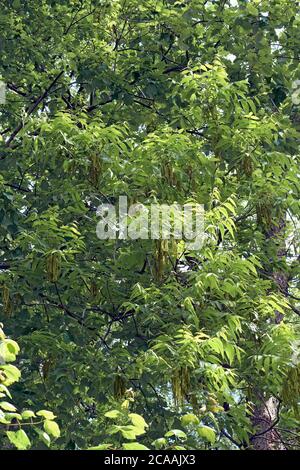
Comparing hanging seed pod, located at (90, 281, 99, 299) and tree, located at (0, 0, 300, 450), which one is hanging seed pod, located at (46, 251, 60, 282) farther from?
hanging seed pod, located at (90, 281, 99, 299)

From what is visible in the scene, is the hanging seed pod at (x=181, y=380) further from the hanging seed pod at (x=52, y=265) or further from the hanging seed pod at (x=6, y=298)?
the hanging seed pod at (x=6, y=298)

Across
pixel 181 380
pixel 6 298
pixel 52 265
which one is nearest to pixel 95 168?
pixel 52 265

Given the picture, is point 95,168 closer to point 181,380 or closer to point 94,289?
point 94,289

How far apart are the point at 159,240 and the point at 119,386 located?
5.56ft

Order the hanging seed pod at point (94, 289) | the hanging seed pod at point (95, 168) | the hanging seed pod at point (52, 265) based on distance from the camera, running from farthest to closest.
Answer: the hanging seed pod at point (94, 289)
the hanging seed pod at point (95, 168)
the hanging seed pod at point (52, 265)

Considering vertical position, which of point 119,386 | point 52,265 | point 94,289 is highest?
point 52,265

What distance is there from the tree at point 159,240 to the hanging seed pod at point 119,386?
0.07 feet

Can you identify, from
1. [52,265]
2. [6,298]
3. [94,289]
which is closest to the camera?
[52,265]

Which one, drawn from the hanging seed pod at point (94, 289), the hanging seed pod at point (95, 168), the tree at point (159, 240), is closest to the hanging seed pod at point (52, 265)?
the tree at point (159, 240)

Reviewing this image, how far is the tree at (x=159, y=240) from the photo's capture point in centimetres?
886

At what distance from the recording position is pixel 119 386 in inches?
353

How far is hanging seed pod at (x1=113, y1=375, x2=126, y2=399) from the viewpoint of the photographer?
8.92 m

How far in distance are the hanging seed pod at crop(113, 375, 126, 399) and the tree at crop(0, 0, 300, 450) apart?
21 millimetres

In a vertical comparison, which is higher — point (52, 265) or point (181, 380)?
point (52, 265)
